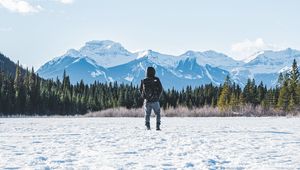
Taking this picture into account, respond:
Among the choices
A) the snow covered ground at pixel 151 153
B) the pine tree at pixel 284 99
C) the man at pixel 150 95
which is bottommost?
the snow covered ground at pixel 151 153

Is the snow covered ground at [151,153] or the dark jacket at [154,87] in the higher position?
the dark jacket at [154,87]

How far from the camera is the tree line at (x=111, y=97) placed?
90875 millimetres

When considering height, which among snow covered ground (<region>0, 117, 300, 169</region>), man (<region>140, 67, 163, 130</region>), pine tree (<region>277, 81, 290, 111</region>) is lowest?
snow covered ground (<region>0, 117, 300, 169</region>)

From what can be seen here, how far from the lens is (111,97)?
125625 mm

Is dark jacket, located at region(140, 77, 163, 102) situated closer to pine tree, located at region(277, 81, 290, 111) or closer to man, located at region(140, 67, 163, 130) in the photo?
man, located at region(140, 67, 163, 130)

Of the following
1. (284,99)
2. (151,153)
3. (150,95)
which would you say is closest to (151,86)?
(150,95)

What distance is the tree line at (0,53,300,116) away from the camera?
298 feet

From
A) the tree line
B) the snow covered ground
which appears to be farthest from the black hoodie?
the tree line

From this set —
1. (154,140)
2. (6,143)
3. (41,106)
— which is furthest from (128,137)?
(41,106)

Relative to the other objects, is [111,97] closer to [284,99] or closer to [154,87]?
[284,99]

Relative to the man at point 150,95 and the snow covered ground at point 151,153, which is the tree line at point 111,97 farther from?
the snow covered ground at point 151,153

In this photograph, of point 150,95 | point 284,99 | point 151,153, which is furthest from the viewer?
point 284,99

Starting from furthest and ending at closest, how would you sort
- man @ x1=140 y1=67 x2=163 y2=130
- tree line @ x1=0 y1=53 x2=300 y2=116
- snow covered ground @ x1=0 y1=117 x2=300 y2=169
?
tree line @ x1=0 y1=53 x2=300 y2=116 → man @ x1=140 y1=67 x2=163 y2=130 → snow covered ground @ x1=0 y1=117 x2=300 y2=169

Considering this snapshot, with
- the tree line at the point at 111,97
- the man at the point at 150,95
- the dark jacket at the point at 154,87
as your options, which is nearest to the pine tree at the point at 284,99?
the tree line at the point at 111,97
